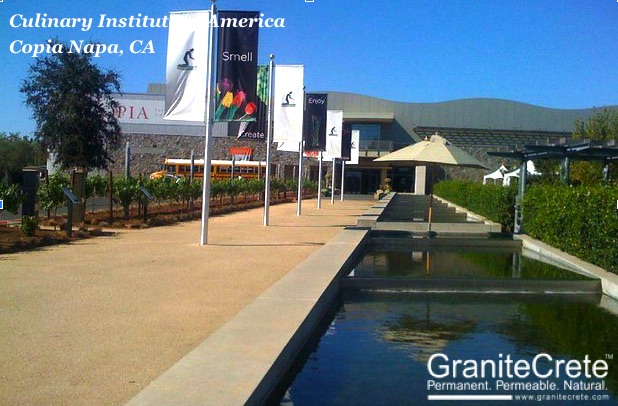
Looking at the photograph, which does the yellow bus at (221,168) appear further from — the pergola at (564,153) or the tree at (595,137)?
the pergola at (564,153)

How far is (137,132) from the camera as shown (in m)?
67.1

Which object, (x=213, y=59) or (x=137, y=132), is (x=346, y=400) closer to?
(x=213, y=59)

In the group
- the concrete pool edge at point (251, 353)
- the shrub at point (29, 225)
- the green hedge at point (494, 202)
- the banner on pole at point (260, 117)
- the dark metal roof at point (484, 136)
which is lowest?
the concrete pool edge at point (251, 353)

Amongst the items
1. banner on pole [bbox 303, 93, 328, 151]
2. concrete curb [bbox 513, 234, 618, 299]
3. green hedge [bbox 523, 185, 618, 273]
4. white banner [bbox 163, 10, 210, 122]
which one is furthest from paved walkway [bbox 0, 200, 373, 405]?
banner on pole [bbox 303, 93, 328, 151]

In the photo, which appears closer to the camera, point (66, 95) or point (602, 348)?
point (602, 348)

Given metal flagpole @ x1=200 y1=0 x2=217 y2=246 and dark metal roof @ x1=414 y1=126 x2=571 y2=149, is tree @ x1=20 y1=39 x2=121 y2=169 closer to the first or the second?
metal flagpole @ x1=200 y1=0 x2=217 y2=246

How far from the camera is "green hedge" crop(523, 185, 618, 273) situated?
37.5 feet

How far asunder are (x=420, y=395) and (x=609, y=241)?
687cm

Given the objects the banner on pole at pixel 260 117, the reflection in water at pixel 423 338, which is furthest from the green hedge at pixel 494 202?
the reflection in water at pixel 423 338

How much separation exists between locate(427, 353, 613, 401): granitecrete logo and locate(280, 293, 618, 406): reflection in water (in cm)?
9

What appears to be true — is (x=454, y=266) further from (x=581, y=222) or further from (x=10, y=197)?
(x=10, y=197)

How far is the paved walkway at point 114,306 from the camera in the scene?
5719mm

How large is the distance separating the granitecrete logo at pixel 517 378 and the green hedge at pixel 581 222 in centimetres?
466

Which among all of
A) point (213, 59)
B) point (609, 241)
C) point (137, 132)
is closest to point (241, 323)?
point (609, 241)
